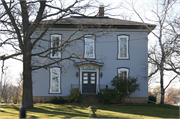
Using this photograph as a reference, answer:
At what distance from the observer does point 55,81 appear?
68.5ft

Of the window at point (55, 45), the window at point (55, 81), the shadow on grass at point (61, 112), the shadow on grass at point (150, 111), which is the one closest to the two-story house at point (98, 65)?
the window at point (55, 81)

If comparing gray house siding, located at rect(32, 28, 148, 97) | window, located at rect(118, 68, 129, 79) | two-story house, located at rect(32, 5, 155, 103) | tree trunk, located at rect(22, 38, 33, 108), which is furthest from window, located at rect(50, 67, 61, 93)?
window, located at rect(118, 68, 129, 79)

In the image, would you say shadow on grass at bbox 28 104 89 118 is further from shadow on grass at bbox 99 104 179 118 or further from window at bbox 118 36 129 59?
window at bbox 118 36 129 59

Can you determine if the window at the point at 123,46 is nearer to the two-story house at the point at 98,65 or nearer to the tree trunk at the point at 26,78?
the two-story house at the point at 98,65

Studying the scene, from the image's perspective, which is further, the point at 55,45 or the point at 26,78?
the point at 55,45

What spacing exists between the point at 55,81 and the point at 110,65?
547cm

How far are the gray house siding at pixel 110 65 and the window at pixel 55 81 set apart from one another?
0.29 m

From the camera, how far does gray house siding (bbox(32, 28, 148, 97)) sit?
20.8 meters

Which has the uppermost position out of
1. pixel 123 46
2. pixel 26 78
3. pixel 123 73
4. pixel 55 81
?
pixel 123 46

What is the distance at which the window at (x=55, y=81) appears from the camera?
20.8 meters

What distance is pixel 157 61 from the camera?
19.8 m

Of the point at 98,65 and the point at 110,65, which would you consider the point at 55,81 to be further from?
the point at 110,65

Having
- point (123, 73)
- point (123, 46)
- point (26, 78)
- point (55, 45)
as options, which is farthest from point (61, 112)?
point (123, 46)

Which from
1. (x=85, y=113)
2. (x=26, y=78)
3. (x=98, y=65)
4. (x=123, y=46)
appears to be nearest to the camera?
(x=85, y=113)
